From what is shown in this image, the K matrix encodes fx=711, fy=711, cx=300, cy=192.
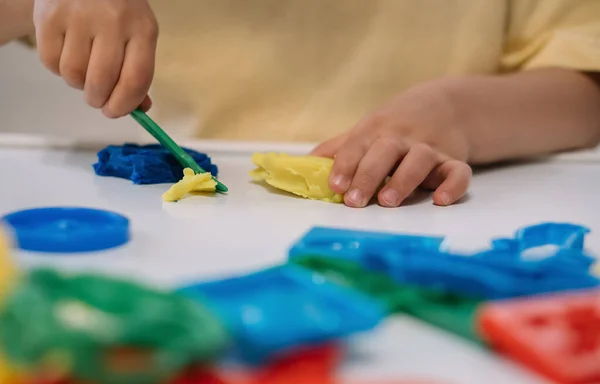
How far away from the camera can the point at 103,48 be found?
55cm

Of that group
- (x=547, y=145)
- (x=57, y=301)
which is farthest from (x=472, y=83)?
(x=57, y=301)

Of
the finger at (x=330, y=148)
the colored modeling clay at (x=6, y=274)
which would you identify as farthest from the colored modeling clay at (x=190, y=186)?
the colored modeling clay at (x=6, y=274)

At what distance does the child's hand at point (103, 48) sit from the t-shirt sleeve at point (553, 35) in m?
0.47

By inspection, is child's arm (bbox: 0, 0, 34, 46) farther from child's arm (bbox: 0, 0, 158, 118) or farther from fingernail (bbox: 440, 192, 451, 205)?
fingernail (bbox: 440, 192, 451, 205)

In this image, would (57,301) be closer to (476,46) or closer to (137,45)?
(137,45)

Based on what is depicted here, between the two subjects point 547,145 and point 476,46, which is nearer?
point 547,145

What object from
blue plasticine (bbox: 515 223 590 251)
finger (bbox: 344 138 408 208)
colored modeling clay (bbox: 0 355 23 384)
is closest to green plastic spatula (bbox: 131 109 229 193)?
finger (bbox: 344 138 408 208)

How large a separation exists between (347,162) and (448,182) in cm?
7

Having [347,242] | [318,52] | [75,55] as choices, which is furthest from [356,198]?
[318,52]

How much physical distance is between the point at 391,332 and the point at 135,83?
1.14ft

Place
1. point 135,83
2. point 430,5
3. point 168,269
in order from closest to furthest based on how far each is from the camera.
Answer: point 168,269
point 135,83
point 430,5

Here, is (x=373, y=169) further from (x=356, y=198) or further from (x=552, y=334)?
(x=552, y=334)

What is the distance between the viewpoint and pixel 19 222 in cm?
39

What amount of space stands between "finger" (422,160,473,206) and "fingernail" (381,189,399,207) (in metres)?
0.03
